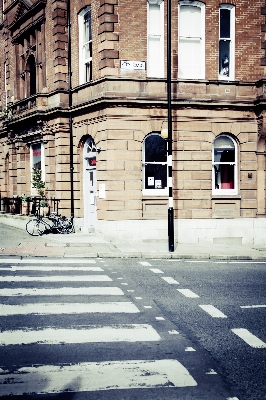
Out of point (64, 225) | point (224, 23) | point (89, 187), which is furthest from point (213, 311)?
point (224, 23)

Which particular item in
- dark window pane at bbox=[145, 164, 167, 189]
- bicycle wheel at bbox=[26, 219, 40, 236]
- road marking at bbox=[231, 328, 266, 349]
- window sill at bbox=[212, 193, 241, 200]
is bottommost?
road marking at bbox=[231, 328, 266, 349]

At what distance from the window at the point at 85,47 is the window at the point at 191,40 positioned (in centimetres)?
A: 361

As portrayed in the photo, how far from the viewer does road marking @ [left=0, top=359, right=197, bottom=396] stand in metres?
4.62

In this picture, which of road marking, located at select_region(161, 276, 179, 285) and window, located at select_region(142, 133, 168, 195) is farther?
window, located at select_region(142, 133, 168, 195)

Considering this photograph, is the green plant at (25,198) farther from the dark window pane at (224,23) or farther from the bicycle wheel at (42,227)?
the dark window pane at (224,23)

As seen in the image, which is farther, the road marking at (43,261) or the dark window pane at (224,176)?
the dark window pane at (224,176)

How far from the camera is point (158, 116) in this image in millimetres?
17594

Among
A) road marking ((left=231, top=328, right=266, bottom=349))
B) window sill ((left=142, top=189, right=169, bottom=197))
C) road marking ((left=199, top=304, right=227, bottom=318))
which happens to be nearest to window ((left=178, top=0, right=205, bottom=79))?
window sill ((left=142, top=189, right=169, bottom=197))

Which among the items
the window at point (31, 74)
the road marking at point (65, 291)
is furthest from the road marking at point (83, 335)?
the window at point (31, 74)

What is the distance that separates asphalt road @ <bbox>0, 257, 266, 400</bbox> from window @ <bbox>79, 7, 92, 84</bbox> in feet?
34.7

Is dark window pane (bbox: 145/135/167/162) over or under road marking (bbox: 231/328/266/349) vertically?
over

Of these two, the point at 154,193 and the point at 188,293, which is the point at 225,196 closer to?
the point at 154,193

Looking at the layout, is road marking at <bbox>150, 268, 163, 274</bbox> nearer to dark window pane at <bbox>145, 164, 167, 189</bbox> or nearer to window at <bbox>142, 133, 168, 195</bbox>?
window at <bbox>142, 133, 168, 195</bbox>

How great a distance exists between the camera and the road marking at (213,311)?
23.9 ft
